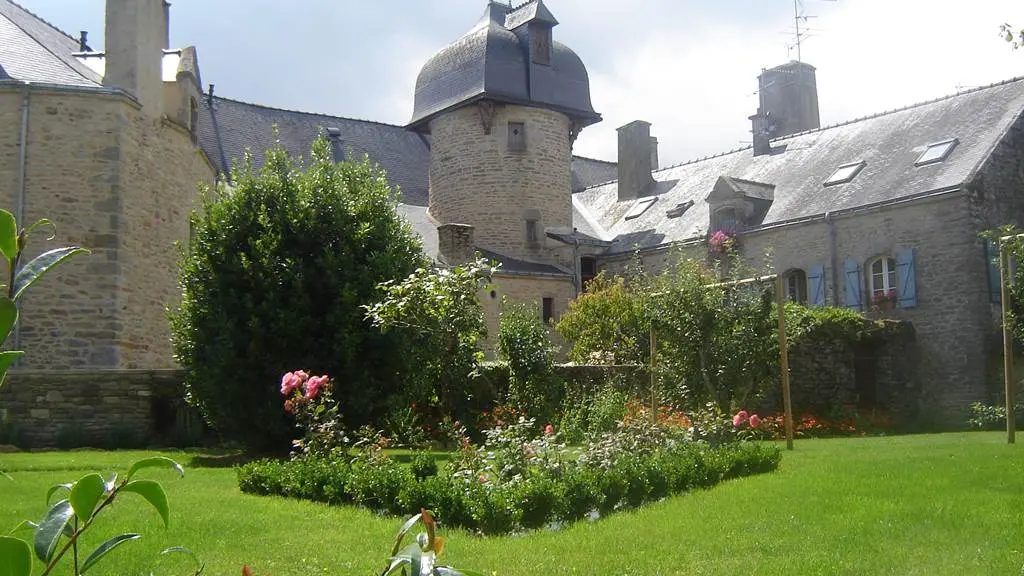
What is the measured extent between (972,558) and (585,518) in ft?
8.68

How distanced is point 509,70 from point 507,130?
177 centimetres

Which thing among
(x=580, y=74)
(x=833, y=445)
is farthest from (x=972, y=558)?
(x=580, y=74)

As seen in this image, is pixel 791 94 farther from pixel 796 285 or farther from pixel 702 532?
pixel 702 532

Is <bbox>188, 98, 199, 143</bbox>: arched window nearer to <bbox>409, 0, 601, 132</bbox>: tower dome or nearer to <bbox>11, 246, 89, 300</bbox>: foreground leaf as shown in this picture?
<bbox>409, 0, 601, 132</bbox>: tower dome

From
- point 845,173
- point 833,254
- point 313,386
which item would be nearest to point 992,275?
point 833,254

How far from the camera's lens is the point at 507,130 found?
92.7 feet

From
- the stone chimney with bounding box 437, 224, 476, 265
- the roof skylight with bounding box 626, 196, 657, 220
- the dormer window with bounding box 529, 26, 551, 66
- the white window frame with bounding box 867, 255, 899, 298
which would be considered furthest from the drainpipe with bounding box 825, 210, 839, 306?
the dormer window with bounding box 529, 26, 551, 66

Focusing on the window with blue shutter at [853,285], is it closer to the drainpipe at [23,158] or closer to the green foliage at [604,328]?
the green foliage at [604,328]

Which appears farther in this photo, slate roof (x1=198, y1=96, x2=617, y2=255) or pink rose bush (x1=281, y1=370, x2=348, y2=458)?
slate roof (x1=198, y1=96, x2=617, y2=255)

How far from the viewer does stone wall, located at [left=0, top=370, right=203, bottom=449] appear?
13.5 metres

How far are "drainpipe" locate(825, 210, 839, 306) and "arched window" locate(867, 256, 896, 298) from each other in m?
0.72

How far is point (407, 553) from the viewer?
1146 millimetres

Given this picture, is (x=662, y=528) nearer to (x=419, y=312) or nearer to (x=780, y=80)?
Answer: (x=419, y=312)

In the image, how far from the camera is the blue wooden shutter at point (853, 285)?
22.0 meters
